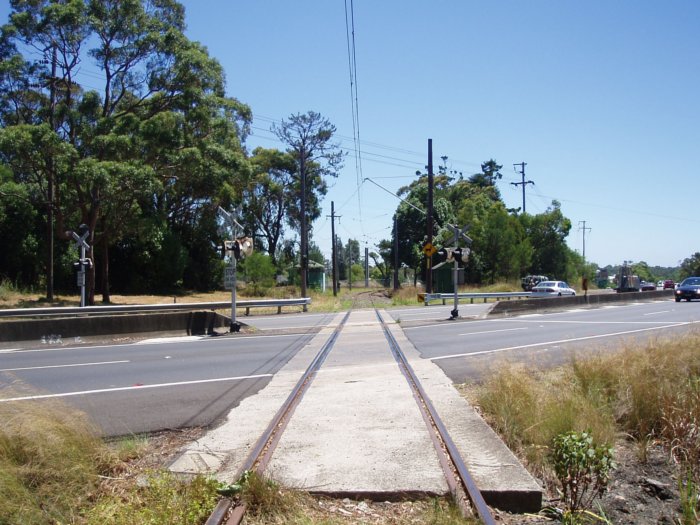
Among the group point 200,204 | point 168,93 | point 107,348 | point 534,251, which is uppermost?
point 168,93

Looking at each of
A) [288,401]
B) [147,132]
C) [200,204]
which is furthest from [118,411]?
[200,204]

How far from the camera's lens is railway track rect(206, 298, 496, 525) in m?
4.73

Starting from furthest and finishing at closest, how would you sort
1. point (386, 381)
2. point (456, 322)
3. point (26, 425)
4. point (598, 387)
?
point (456, 322) < point (386, 381) < point (598, 387) < point (26, 425)

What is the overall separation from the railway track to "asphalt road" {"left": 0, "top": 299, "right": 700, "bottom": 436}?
918 mm

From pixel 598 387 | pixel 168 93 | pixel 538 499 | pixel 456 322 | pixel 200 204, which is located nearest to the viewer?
pixel 538 499

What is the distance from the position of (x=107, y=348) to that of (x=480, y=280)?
1778 inches

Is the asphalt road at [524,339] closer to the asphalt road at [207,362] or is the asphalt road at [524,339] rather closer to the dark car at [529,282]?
the asphalt road at [207,362]

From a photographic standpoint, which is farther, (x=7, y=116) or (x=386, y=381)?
(x=7, y=116)

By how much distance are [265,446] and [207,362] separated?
7529 mm

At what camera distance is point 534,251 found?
6538cm

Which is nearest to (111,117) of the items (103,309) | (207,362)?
(103,309)

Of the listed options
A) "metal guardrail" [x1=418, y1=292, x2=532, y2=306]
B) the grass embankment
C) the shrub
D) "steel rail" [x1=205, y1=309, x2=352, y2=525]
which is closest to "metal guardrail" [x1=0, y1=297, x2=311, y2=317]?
"metal guardrail" [x1=418, y1=292, x2=532, y2=306]

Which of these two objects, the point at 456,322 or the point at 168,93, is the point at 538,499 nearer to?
the point at 456,322

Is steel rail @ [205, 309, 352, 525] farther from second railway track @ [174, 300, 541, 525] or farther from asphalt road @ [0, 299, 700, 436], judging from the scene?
asphalt road @ [0, 299, 700, 436]
